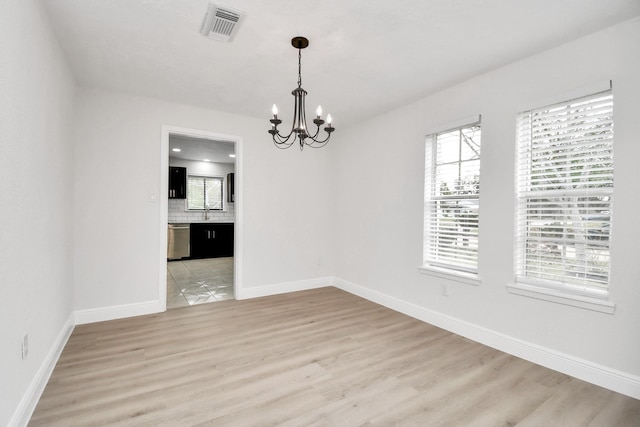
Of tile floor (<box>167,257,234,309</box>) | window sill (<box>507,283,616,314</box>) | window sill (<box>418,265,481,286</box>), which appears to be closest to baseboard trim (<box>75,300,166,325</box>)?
tile floor (<box>167,257,234,309</box>)

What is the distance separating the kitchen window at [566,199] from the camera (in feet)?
7.72

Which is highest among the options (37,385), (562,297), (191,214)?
(191,214)

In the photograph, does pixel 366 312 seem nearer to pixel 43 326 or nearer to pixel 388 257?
pixel 388 257

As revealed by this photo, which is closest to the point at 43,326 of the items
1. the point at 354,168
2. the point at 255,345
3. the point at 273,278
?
the point at 255,345

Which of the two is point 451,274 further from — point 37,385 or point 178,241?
point 178,241

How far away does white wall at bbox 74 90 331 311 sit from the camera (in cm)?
349

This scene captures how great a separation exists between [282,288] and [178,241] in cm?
413

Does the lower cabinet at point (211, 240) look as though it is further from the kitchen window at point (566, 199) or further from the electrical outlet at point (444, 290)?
the kitchen window at point (566, 199)

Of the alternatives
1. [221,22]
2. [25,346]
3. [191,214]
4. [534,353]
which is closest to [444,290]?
[534,353]

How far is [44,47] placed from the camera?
2.20m

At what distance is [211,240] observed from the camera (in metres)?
8.10

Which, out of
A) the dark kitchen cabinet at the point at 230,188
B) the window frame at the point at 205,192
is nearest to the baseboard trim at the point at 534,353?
the dark kitchen cabinet at the point at 230,188

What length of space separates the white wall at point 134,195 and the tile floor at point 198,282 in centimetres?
56

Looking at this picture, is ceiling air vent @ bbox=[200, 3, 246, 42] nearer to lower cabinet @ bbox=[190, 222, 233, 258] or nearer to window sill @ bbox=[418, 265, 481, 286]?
window sill @ bbox=[418, 265, 481, 286]
